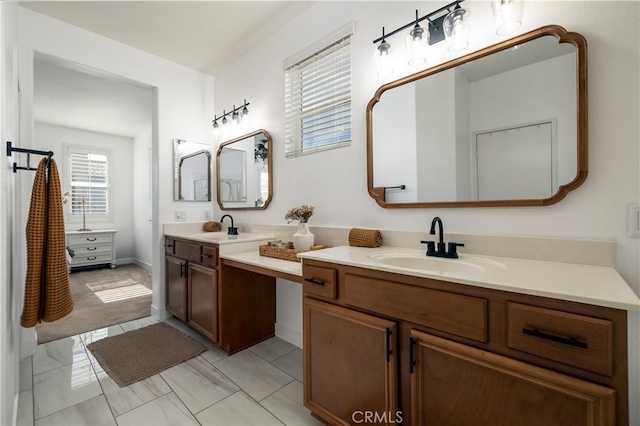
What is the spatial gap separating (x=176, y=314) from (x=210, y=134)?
196 cm

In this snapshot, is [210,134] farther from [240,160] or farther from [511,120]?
[511,120]

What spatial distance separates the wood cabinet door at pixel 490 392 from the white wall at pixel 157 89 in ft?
8.90

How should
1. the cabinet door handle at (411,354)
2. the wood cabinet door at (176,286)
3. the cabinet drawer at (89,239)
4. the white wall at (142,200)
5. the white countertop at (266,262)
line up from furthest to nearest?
1. the white wall at (142,200)
2. the cabinet drawer at (89,239)
3. the wood cabinet door at (176,286)
4. the white countertop at (266,262)
5. the cabinet door handle at (411,354)

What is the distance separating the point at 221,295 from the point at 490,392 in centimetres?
177

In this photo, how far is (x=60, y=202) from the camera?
4.59ft

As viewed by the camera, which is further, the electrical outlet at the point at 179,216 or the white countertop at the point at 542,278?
the electrical outlet at the point at 179,216

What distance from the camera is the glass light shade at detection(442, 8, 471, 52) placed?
1.40 m

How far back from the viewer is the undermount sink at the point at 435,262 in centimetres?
129

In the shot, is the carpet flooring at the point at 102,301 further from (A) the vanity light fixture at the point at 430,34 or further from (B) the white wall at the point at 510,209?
(A) the vanity light fixture at the point at 430,34

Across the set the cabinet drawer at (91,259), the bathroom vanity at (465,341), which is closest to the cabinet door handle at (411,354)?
the bathroom vanity at (465,341)

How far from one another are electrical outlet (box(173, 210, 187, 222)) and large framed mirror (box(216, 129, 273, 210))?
39cm

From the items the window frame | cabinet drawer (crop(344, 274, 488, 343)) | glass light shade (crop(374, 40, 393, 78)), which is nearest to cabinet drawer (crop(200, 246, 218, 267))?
cabinet drawer (crop(344, 274, 488, 343))

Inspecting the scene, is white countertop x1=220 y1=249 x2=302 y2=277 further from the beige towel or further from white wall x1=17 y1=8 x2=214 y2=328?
white wall x1=17 y1=8 x2=214 y2=328

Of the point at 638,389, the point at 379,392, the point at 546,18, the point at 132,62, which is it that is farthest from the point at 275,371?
the point at 132,62
